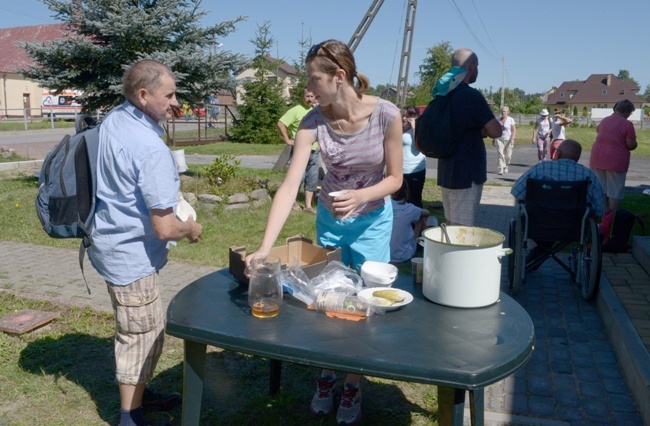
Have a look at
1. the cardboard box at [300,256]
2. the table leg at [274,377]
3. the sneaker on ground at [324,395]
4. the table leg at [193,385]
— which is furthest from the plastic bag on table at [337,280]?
the table leg at [274,377]

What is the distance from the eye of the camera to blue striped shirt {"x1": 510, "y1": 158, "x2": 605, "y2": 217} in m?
4.78

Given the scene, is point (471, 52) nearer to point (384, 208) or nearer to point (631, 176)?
point (384, 208)

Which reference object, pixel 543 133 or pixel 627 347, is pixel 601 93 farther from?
pixel 627 347

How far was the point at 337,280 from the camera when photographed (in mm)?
2402

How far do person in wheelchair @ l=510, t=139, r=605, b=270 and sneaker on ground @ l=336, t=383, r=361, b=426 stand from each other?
8.68ft

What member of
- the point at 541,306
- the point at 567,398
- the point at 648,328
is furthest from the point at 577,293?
the point at 567,398

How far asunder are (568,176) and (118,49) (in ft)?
24.6

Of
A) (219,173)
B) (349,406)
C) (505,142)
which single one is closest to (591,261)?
(349,406)

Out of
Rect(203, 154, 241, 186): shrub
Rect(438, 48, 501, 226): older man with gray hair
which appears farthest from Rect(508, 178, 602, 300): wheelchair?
Rect(203, 154, 241, 186): shrub

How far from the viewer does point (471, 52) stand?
15.2 feet

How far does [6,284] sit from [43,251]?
49.2 inches

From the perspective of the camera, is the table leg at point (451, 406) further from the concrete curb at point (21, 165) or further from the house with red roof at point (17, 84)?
the house with red roof at point (17, 84)

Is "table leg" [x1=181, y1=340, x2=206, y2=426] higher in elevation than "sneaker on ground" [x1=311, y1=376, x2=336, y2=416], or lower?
higher

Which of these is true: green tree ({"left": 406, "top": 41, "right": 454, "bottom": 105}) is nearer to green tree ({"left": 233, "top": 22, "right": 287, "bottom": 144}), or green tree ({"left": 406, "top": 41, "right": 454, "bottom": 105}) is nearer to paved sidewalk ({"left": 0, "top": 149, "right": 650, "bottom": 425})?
green tree ({"left": 233, "top": 22, "right": 287, "bottom": 144})
